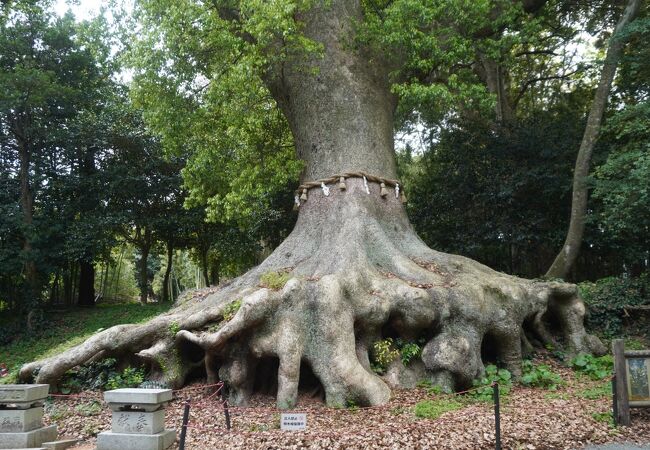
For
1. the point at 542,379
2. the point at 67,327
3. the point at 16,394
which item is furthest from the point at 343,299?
the point at 67,327

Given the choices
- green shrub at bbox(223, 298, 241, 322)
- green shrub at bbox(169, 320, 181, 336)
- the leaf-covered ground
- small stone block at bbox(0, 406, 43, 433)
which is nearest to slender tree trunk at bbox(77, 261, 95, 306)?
the leaf-covered ground

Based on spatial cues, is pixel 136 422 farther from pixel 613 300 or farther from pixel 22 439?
pixel 613 300

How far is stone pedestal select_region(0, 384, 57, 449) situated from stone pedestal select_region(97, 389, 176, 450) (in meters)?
0.78

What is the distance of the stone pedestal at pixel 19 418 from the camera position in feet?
17.8

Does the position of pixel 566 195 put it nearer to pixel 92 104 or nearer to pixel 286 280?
pixel 286 280

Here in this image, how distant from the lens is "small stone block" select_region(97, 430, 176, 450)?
525 centimetres

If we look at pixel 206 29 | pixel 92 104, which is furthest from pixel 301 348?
pixel 92 104

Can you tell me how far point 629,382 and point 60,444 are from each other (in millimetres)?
6705

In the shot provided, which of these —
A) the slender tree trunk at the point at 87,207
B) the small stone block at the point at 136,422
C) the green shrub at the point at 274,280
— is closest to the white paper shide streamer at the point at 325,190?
the green shrub at the point at 274,280

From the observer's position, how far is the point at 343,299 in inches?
271

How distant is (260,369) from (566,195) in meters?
10.0

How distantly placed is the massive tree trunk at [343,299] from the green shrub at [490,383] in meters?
0.16

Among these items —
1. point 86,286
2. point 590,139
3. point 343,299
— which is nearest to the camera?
point 343,299

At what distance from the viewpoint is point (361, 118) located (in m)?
9.49
